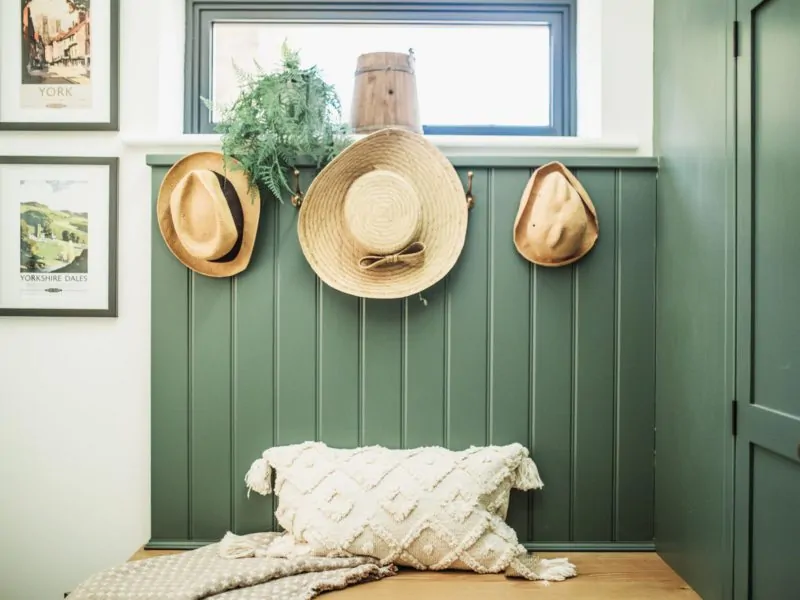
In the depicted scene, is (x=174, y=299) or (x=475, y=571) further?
(x=174, y=299)

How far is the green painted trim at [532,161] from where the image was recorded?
1776 millimetres

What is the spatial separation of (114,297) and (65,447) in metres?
0.44

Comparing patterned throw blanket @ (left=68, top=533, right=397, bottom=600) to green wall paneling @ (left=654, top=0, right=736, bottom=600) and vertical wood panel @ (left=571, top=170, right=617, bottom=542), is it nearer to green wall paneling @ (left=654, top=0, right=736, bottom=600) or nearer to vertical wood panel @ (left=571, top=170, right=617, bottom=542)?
vertical wood panel @ (left=571, top=170, right=617, bottom=542)

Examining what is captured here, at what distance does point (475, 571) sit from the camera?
1.60m

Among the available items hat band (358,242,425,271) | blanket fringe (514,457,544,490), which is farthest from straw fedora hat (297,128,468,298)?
blanket fringe (514,457,544,490)

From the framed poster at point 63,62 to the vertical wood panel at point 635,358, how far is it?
4.69ft

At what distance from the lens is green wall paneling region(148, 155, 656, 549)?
1.79m

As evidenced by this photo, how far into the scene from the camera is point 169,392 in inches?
71.0

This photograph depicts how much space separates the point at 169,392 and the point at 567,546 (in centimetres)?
113

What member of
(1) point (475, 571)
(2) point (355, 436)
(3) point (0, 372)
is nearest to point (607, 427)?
(1) point (475, 571)

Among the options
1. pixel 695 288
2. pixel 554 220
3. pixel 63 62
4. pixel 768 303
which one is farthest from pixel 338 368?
pixel 63 62

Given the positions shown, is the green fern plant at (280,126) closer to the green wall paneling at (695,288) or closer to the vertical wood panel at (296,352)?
the vertical wood panel at (296,352)

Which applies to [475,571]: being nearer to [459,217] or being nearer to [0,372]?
[459,217]

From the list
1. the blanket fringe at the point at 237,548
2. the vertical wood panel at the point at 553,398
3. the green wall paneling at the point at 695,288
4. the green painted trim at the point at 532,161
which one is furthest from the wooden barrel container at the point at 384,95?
the blanket fringe at the point at 237,548
